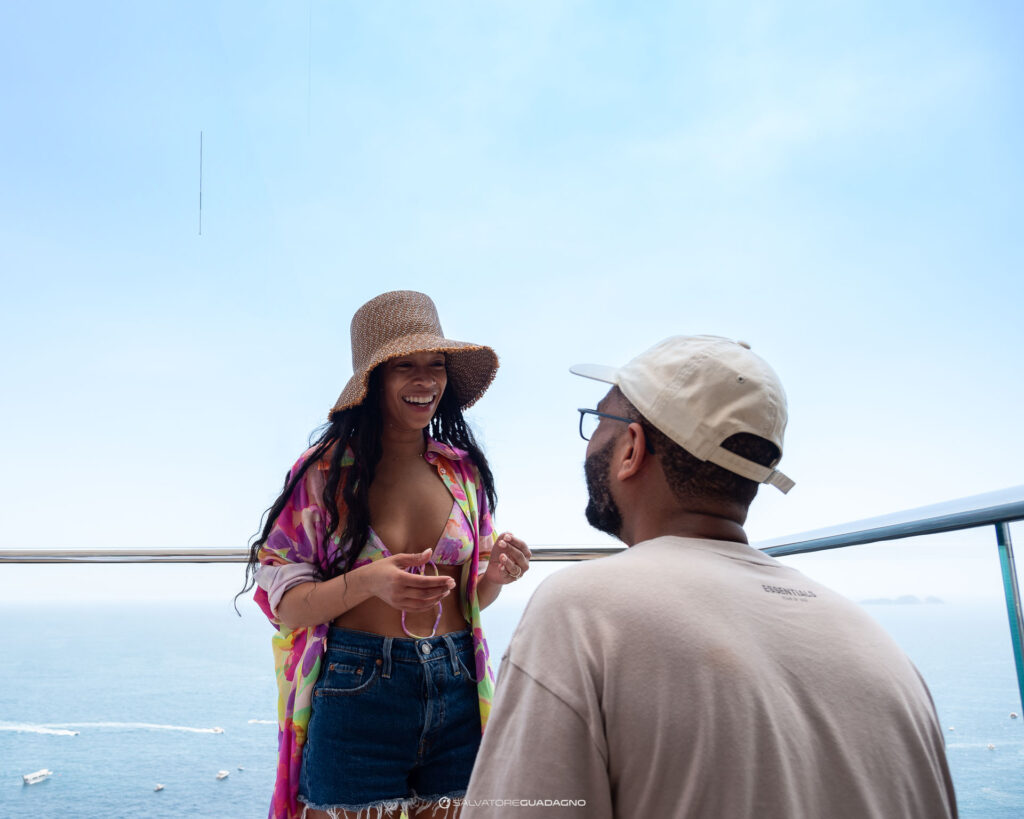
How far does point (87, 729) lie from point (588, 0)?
45.5 ft

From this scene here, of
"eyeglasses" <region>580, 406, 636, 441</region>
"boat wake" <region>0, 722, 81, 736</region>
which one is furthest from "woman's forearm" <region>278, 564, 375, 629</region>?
"boat wake" <region>0, 722, 81, 736</region>

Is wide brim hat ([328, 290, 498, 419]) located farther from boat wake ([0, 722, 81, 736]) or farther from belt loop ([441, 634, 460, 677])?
boat wake ([0, 722, 81, 736])

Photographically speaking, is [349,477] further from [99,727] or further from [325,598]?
[99,727]

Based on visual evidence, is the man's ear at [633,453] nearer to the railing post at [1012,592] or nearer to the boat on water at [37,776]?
the railing post at [1012,592]

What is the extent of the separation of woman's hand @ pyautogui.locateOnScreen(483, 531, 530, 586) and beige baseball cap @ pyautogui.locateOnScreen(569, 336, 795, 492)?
67 centimetres

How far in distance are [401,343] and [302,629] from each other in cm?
61

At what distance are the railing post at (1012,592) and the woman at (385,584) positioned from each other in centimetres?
81

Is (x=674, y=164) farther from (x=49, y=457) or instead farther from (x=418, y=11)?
(x=49, y=457)

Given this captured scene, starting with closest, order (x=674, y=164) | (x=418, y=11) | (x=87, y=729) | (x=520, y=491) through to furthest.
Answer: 1. (x=520, y=491)
2. (x=87, y=729)
3. (x=674, y=164)
4. (x=418, y=11)

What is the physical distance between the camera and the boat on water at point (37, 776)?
224 centimetres

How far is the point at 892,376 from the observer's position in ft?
56.1

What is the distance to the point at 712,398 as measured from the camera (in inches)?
34.0

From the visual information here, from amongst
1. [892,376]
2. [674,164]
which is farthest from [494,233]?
[892,376]

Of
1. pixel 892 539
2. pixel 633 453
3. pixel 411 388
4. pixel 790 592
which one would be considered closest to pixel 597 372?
pixel 633 453
